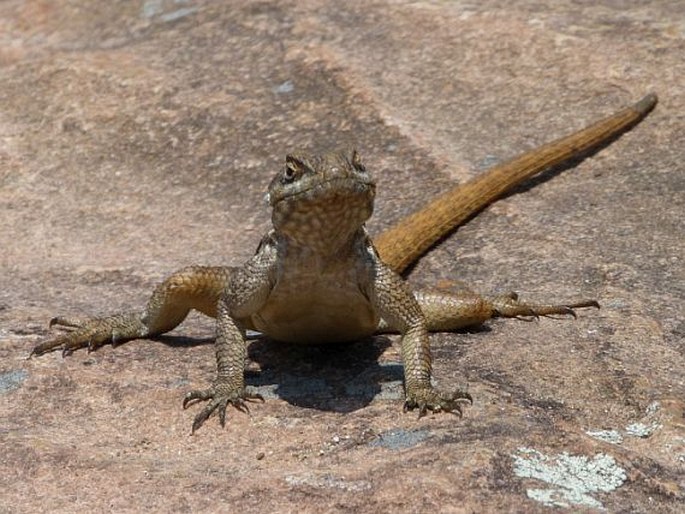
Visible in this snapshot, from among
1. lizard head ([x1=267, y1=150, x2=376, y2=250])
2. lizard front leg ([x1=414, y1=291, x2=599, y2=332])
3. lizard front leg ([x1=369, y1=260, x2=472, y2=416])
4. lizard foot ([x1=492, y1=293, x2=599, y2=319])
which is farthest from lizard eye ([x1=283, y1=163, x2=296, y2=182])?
lizard foot ([x1=492, y1=293, x2=599, y2=319])

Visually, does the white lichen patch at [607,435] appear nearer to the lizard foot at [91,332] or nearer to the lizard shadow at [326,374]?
the lizard shadow at [326,374]

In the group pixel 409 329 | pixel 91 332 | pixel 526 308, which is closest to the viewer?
pixel 409 329

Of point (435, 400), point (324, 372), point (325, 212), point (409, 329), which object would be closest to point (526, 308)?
point (409, 329)

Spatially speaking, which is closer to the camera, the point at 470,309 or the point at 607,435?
the point at 607,435

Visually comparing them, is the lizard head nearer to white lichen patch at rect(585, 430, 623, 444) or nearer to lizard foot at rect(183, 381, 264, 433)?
lizard foot at rect(183, 381, 264, 433)

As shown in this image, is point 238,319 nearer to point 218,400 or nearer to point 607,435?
point 218,400

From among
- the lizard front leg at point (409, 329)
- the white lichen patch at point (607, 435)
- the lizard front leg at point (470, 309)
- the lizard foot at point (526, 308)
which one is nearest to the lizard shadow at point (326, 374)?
the lizard front leg at point (409, 329)

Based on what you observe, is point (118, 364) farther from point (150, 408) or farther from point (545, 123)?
point (545, 123)
